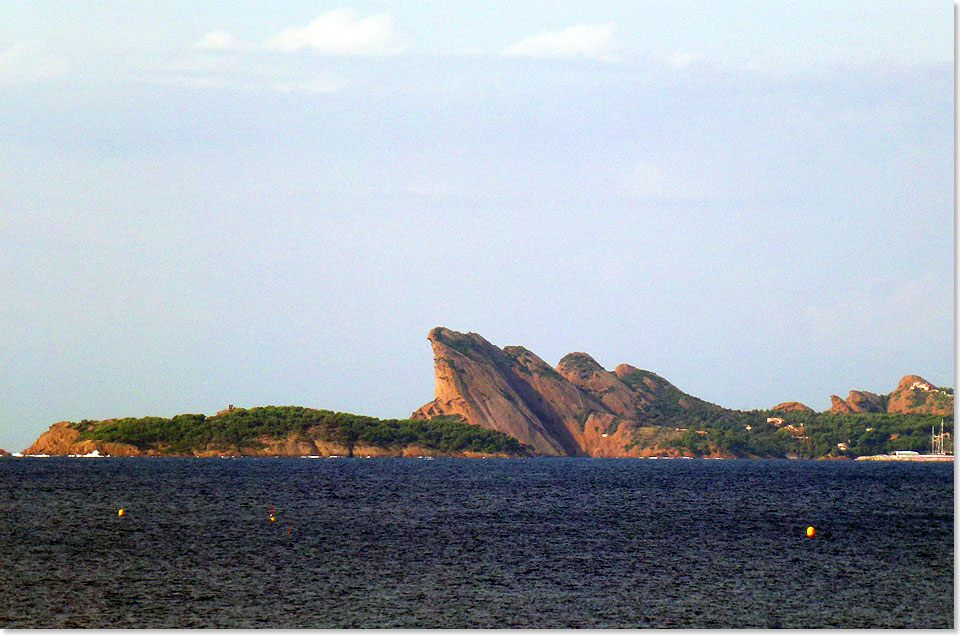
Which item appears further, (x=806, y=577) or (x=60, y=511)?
(x=60, y=511)

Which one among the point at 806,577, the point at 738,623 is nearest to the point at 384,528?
the point at 806,577

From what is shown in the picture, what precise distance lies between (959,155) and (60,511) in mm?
79053

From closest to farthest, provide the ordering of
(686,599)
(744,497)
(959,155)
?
(959,155) < (686,599) < (744,497)

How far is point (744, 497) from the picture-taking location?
119 m

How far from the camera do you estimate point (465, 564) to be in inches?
2261

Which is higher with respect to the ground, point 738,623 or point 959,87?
point 959,87

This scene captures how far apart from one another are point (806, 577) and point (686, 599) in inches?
406

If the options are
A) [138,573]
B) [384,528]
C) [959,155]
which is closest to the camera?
[959,155]

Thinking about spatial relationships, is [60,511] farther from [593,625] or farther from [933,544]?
[933,544]

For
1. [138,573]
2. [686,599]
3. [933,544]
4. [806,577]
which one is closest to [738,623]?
[686,599]

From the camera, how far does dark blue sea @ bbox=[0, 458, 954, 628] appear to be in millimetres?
43875

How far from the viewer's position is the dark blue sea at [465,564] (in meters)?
43.9

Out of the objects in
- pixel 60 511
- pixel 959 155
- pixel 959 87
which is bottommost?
pixel 60 511

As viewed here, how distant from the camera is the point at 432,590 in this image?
49.0 metres
